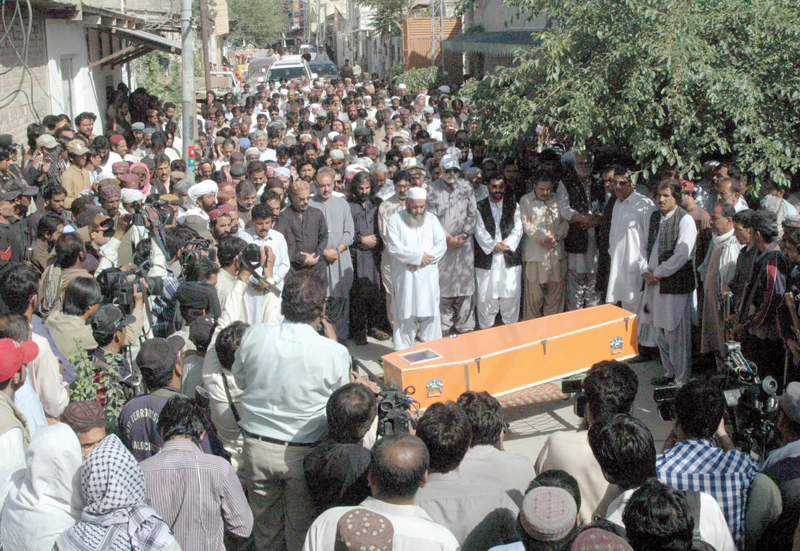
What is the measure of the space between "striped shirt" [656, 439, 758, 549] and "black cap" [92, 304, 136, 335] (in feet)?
9.70

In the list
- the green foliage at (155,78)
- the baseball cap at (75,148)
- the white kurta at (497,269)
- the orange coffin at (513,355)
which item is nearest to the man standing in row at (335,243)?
the white kurta at (497,269)

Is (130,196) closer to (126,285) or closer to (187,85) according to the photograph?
(126,285)

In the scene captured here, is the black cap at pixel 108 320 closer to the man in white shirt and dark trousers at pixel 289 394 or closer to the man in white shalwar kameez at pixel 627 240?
the man in white shirt and dark trousers at pixel 289 394

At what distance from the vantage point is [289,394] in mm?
3764

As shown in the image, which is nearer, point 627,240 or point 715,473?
point 715,473

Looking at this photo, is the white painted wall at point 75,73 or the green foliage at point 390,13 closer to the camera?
the white painted wall at point 75,73

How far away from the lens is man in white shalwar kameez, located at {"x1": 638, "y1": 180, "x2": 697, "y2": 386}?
6281 mm

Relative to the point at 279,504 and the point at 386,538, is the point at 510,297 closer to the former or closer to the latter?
the point at 279,504

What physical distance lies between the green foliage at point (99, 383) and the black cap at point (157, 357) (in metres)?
0.48

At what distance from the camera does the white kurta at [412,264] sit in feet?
22.4

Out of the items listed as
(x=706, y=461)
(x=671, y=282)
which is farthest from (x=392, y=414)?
(x=671, y=282)

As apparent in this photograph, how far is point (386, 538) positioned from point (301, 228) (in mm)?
4823

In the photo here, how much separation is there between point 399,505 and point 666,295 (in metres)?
4.18

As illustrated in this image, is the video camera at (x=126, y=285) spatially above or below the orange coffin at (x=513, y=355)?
above
